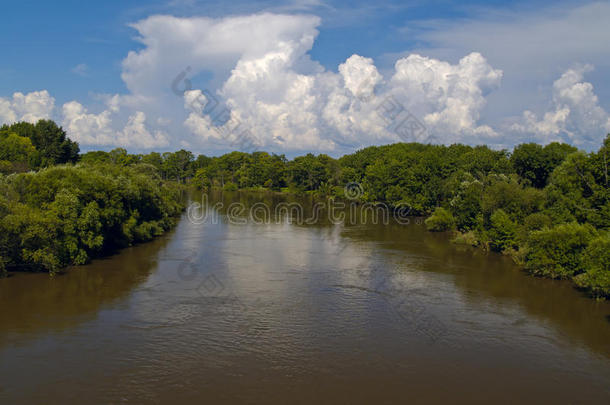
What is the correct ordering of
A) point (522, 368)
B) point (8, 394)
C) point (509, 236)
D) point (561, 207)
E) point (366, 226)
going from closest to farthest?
1. point (8, 394)
2. point (522, 368)
3. point (561, 207)
4. point (509, 236)
5. point (366, 226)

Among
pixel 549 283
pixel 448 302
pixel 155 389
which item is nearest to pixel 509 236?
pixel 549 283

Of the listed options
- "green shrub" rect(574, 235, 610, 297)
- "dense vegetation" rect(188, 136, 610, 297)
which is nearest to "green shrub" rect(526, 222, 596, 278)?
"dense vegetation" rect(188, 136, 610, 297)

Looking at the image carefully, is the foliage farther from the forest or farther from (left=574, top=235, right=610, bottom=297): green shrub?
(left=574, top=235, right=610, bottom=297): green shrub

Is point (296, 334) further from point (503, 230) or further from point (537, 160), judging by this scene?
point (537, 160)

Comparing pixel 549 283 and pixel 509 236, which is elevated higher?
pixel 509 236

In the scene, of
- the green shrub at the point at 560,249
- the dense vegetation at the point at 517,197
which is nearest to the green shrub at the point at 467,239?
the dense vegetation at the point at 517,197

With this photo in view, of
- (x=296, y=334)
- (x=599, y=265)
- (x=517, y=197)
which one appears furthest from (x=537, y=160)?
(x=296, y=334)

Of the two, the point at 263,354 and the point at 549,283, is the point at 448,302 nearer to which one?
the point at 549,283

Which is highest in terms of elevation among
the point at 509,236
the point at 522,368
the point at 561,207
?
the point at 561,207
